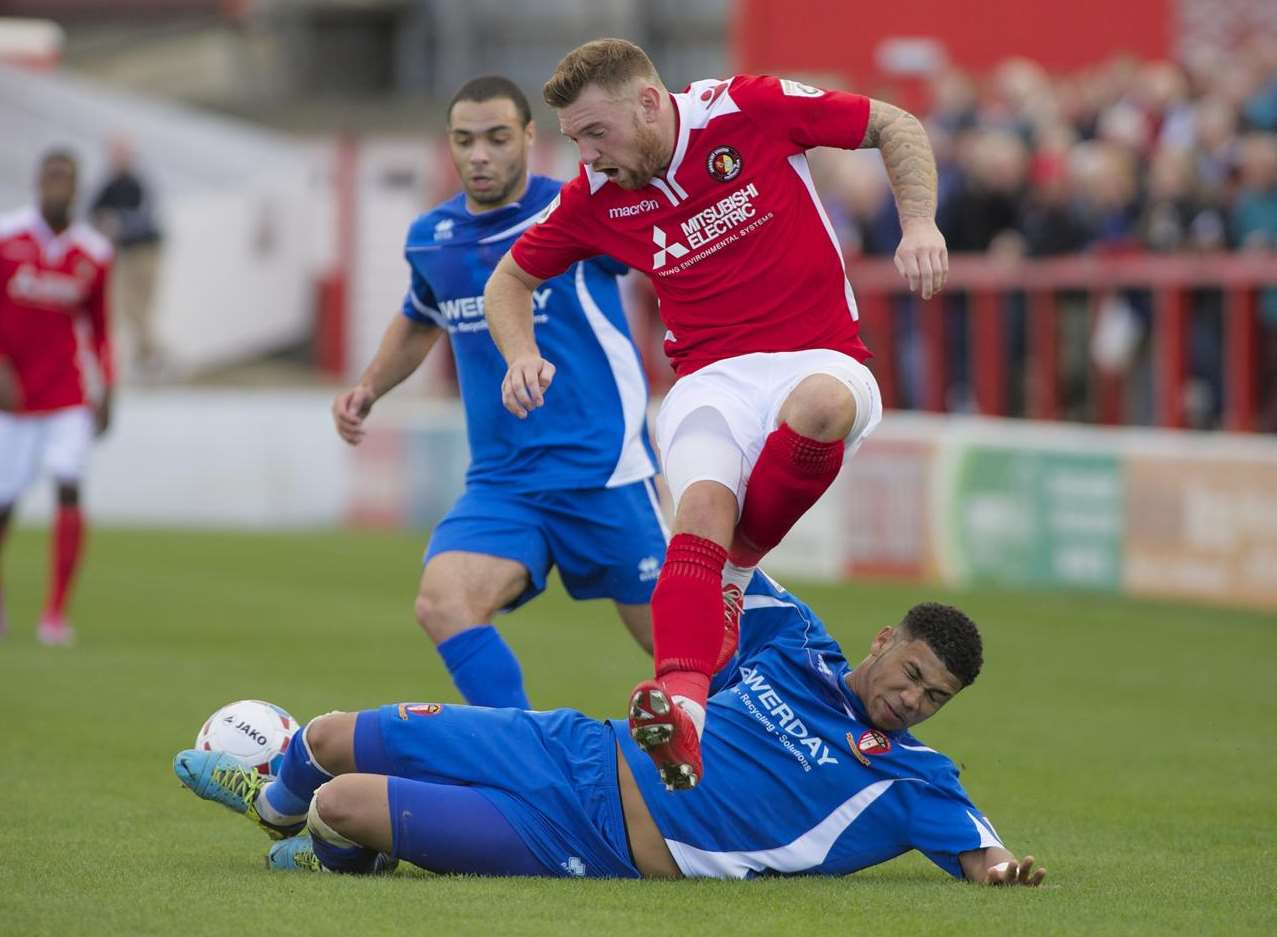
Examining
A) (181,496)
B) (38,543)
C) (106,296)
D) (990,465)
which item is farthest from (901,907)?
(181,496)

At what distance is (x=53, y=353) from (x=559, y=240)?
6.52 metres

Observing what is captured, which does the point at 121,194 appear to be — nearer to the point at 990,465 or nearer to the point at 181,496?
the point at 181,496

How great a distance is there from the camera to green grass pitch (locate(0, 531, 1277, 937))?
5.53m

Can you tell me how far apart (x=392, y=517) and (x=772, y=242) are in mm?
14536

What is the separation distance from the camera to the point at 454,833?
5828 millimetres

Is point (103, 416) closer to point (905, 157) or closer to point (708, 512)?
point (708, 512)

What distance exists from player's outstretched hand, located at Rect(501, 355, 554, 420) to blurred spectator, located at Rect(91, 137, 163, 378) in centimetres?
1888

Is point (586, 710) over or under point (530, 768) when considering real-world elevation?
under

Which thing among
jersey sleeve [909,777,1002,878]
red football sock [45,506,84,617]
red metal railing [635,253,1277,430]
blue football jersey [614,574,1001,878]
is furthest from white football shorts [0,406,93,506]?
jersey sleeve [909,777,1002,878]

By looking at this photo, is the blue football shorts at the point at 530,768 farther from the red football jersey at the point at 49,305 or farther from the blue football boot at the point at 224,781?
the red football jersey at the point at 49,305

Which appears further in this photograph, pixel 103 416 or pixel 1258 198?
pixel 1258 198

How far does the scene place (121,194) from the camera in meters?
24.4

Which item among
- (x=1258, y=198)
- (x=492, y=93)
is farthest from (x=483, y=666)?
(x=1258, y=198)

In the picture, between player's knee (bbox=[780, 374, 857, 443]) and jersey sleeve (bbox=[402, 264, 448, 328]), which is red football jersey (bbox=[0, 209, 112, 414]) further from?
player's knee (bbox=[780, 374, 857, 443])
